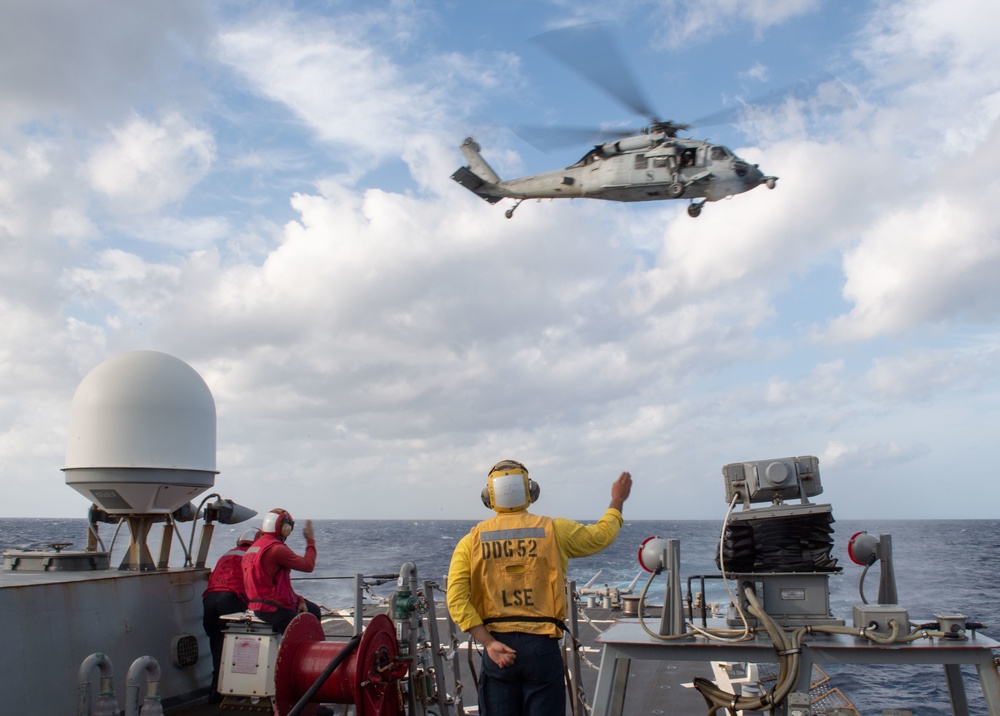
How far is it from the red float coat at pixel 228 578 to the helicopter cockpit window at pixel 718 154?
47.3 ft

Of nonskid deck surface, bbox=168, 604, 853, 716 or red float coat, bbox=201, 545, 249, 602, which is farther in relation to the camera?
nonskid deck surface, bbox=168, 604, 853, 716

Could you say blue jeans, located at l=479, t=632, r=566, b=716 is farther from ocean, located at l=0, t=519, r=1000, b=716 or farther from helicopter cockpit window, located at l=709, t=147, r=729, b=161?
helicopter cockpit window, located at l=709, t=147, r=729, b=161

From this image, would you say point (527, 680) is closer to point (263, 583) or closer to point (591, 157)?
point (263, 583)

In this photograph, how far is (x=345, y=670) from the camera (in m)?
5.93

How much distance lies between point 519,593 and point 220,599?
4760 millimetres

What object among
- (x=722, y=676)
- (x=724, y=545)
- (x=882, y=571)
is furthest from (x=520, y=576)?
(x=722, y=676)

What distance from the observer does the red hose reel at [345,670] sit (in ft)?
19.2

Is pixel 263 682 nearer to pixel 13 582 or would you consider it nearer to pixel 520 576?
pixel 13 582

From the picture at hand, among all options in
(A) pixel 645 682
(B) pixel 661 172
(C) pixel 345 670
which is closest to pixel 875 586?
(B) pixel 661 172

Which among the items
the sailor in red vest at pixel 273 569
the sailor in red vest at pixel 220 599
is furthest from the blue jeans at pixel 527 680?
the sailor in red vest at pixel 220 599

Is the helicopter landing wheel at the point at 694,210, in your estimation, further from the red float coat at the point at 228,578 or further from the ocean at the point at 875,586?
the red float coat at the point at 228,578

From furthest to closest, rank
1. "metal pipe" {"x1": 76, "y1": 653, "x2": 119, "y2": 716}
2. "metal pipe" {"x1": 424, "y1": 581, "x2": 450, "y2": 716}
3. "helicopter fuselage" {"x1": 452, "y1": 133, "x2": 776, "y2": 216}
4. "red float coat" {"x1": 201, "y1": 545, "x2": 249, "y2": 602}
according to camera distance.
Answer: "helicopter fuselage" {"x1": 452, "y1": 133, "x2": 776, "y2": 216} < "red float coat" {"x1": 201, "y1": 545, "x2": 249, "y2": 602} < "metal pipe" {"x1": 424, "y1": 581, "x2": 450, "y2": 716} < "metal pipe" {"x1": 76, "y1": 653, "x2": 119, "y2": 716}

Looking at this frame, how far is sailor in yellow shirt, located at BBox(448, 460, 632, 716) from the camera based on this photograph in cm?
491

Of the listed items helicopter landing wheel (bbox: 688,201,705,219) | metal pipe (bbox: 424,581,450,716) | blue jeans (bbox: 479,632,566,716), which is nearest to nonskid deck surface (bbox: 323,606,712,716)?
metal pipe (bbox: 424,581,450,716)
